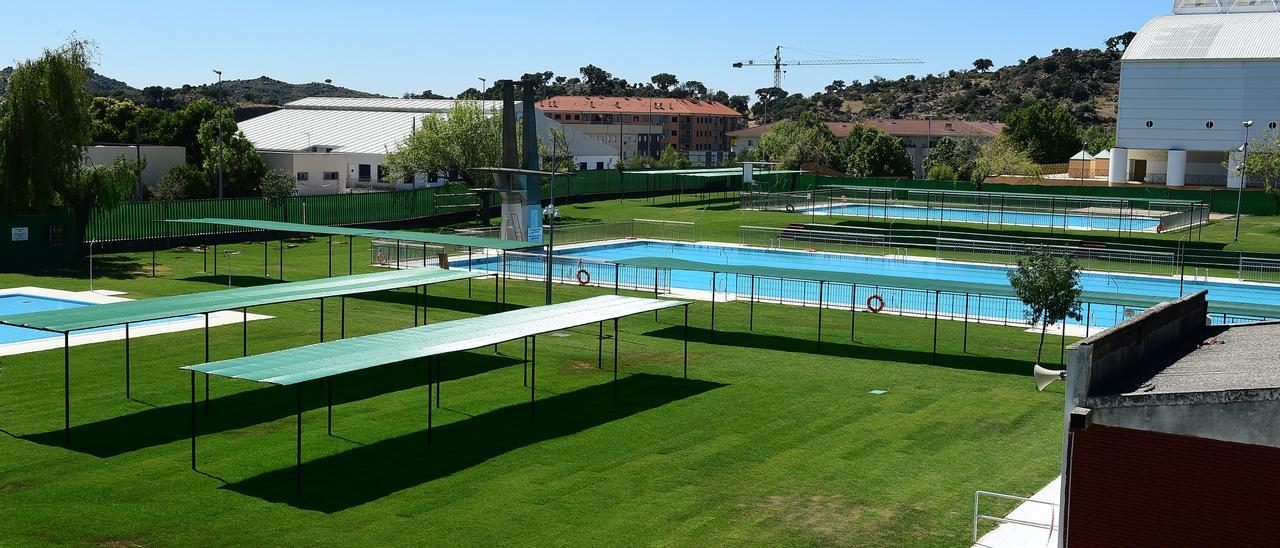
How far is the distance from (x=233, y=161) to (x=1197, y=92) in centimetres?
6910

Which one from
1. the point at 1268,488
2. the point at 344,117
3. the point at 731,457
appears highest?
the point at 344,117

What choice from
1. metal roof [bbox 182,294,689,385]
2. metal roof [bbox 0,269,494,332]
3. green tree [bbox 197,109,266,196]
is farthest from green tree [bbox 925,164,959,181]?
metal roof [bbox 182,294,689,385]

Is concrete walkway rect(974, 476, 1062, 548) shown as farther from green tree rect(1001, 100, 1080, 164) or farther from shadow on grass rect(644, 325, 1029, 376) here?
green tree rect(1001, 100, 1080, 164)

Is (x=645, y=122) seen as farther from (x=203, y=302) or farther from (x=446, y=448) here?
(x=446, y=448)

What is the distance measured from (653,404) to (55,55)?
32.0 meters

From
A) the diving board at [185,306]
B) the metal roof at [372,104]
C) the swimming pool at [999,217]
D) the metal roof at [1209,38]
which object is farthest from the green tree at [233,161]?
the metal roof at [1209,38]

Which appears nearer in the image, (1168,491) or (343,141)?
(1168,491)

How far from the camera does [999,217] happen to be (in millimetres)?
73812

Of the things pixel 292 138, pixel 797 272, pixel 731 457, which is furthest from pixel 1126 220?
pixel 292 138

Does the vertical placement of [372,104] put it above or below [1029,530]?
above

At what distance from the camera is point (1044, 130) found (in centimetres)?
12375

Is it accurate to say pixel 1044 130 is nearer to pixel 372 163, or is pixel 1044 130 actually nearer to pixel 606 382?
pixel 372 163

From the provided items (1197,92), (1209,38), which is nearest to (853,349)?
(1197,92)

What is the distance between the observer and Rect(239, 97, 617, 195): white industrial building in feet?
274
